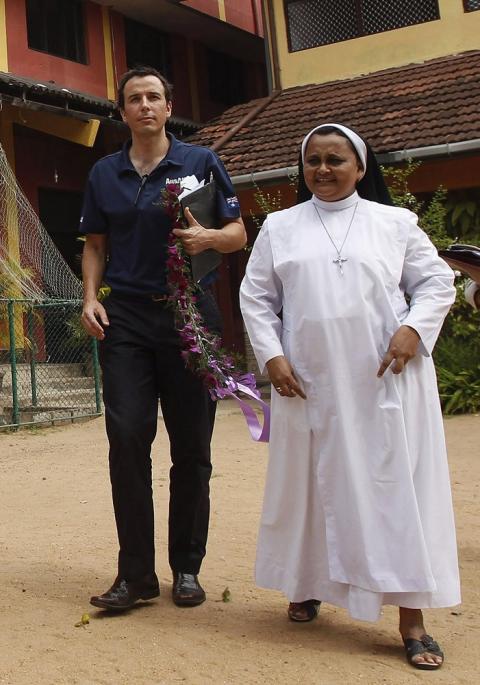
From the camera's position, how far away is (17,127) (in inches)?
584

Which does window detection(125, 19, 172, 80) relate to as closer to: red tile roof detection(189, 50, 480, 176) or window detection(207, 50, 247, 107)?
window detection(207, 50, 247, 107)

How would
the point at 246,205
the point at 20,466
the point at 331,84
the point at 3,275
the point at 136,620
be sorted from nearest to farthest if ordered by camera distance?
1. the point at 136,620
2. the point at 20,466
3. the point at 3,275
4. the point at 246,205
5. the point at 331,84

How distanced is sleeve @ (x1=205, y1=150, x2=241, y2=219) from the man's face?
0.26 meters

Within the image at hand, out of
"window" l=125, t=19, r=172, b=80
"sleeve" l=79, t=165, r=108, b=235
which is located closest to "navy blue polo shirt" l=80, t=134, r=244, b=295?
"sleeve" l=79, t=165, r=108, b=235

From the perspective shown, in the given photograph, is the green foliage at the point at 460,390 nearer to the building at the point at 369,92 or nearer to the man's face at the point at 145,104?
the building at the point at 369,92

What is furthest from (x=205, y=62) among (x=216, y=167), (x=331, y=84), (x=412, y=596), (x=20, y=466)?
(x=412, y=596)

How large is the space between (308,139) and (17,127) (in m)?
12.3

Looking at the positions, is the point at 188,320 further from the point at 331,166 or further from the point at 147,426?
the point at 331,166

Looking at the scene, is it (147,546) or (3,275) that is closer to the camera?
(147,546)

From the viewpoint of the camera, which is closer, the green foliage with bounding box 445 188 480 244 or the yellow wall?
the green foliage with bounding box 445 188 480 244

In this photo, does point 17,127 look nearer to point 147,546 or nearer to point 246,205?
point 246,205

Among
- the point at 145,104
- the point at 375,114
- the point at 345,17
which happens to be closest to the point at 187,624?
the point at 145,104

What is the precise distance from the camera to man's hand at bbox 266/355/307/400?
3.34 meters

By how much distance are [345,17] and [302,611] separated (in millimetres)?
12743
